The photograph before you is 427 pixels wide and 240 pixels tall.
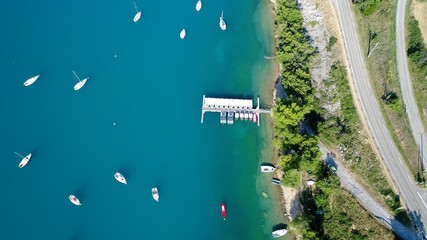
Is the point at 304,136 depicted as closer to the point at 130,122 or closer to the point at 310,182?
the point at 310,182

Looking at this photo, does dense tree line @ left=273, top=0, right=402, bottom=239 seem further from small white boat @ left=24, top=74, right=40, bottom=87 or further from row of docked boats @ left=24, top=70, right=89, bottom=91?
small white boat @ left=24, top=74, right=40, bottom=87

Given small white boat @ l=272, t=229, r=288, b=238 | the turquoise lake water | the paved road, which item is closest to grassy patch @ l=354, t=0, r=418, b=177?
the paved road

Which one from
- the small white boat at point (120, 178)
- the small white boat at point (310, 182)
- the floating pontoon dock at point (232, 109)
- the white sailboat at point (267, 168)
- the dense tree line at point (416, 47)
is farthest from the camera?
the floating pontoon dock at point (232, 109)

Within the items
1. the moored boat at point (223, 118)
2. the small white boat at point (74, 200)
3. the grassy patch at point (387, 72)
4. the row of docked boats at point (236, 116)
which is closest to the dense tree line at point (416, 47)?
the grassy patch at point (387, 72)

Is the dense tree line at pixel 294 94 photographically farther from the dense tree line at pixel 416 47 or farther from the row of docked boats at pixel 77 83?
the row of docked boats at pixel 77 83

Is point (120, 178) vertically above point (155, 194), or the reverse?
point (120, 178)

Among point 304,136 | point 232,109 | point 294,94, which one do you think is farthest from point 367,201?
point 232,109
